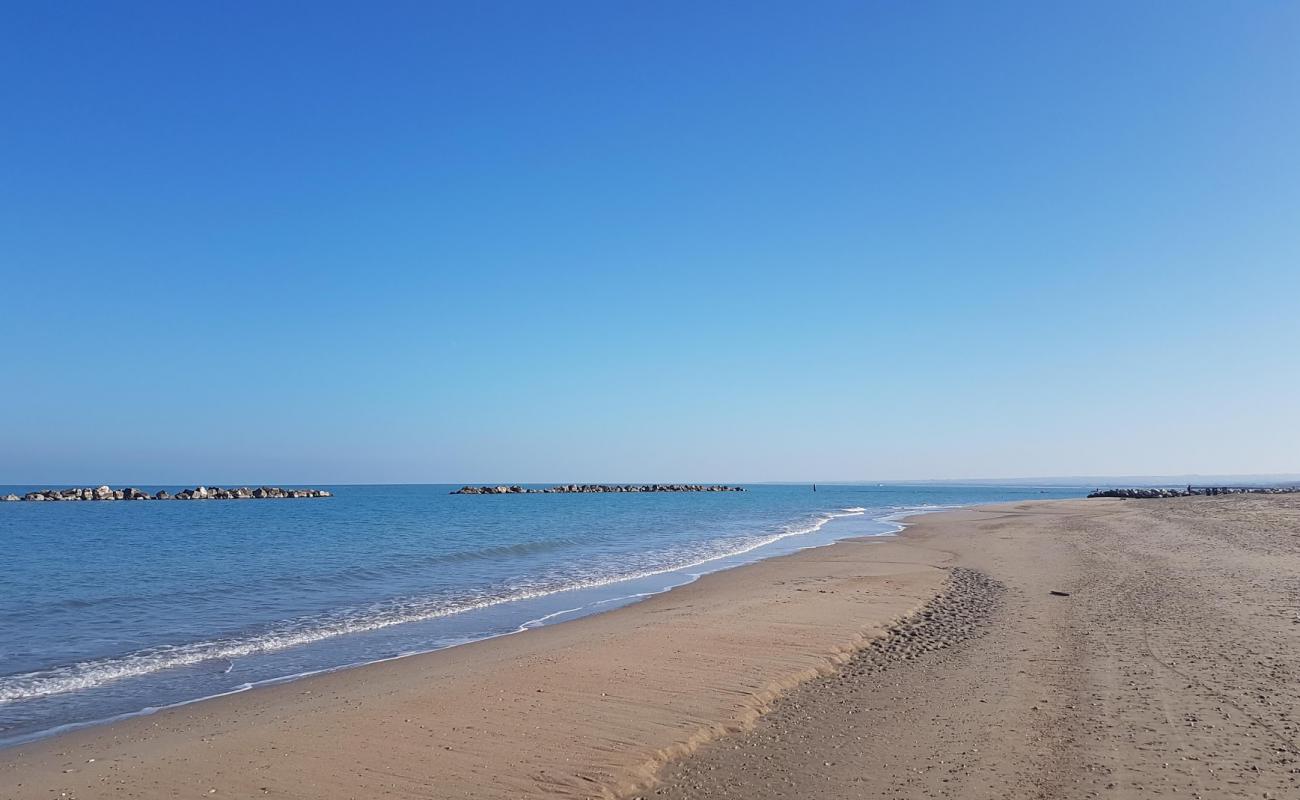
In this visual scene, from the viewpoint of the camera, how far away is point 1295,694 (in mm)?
7996

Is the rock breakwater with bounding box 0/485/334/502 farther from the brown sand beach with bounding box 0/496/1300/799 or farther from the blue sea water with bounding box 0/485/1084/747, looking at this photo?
the brown sand beach with bounding box 0/496/1300/799

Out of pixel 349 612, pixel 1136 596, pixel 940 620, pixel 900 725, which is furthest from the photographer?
pixel 349 612

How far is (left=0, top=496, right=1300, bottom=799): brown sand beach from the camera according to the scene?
245 inches

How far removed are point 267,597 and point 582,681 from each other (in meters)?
12.3

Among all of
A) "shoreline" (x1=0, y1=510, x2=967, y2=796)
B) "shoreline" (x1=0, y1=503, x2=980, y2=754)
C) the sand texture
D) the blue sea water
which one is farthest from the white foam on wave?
the sand texture

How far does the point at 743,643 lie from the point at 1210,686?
576cm

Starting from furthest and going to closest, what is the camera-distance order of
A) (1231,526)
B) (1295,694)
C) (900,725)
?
(1231,526)
(1295,694)
(900,725)

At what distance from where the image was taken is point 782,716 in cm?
786

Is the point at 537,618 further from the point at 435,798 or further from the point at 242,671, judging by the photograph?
the point at 435,798

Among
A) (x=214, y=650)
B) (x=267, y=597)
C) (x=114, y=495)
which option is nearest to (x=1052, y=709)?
(x=214, y=650)

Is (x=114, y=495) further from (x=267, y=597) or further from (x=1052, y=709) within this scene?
(x=1052, y=709)

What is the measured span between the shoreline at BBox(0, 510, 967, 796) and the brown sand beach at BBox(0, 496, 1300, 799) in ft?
0.15

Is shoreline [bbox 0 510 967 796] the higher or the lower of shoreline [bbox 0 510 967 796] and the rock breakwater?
Result: the lower

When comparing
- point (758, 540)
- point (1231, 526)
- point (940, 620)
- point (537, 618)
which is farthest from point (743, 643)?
point (1231, 526)
